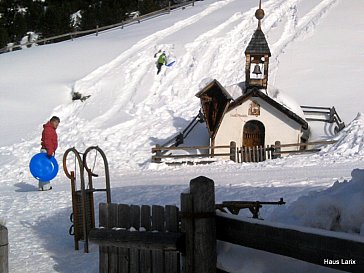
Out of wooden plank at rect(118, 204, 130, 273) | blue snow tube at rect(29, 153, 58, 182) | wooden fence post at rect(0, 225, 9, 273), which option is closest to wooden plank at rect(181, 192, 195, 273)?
wooden plank at rect(118, 204, 130, 273)

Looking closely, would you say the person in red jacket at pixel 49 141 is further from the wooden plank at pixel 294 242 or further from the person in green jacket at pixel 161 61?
the person in green jacket at pixel 161 61

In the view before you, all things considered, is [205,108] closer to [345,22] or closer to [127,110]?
[127,110]

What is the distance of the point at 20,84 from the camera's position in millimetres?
28344

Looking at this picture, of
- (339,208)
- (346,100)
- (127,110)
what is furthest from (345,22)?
(339,208)

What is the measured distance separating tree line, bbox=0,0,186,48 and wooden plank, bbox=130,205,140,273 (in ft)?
142

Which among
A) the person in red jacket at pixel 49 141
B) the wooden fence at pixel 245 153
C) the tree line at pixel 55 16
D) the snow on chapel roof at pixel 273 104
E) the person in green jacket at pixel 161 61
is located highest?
the tree line at pixel 55 16

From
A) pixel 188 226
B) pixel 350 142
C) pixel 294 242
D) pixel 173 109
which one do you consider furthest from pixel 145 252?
pixel 173 109

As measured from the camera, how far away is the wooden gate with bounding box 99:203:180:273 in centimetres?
468

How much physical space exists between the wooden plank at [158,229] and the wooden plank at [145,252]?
47mm

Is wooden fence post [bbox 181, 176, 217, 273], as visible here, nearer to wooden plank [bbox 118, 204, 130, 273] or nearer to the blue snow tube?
wooden plank [bbox 118, 204, 130, 273]

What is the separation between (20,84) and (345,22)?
1957cm

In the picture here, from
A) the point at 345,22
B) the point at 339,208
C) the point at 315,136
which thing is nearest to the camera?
the point at 339,208

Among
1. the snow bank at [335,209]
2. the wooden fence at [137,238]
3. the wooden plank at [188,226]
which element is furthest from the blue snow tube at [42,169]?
the wooden plank at [188,226]

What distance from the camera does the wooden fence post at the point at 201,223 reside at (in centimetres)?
429
